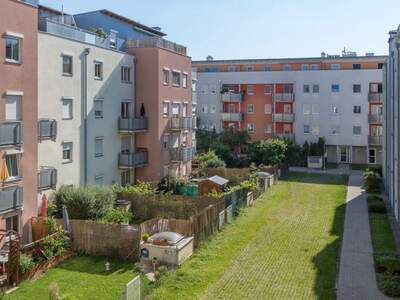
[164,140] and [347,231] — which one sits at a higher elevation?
[164,140]

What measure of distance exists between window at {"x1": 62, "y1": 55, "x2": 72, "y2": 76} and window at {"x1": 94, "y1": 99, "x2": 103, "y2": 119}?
11.6 ft

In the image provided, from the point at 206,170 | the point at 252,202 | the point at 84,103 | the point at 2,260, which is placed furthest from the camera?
the point at 206,170

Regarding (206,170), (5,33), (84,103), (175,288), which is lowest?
(175,288)

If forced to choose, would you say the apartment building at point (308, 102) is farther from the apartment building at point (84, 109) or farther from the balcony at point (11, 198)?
the balcony at point (11, 198)

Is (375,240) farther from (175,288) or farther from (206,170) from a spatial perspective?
(206,170)

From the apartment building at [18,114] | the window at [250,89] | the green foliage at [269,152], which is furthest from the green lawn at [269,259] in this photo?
the window at [250,89]

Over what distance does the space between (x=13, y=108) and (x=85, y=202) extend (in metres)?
6.46

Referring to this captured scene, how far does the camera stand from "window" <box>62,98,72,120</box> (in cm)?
3139

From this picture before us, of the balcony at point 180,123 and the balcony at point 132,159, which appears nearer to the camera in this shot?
the balcony at point 132,159

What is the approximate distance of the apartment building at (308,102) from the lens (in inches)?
2509

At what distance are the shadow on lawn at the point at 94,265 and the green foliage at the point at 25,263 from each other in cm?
A: 161

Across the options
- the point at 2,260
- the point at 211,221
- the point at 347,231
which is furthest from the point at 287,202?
the point at 2,260

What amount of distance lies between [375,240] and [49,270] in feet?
54.3

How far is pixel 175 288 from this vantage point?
19.3 m
